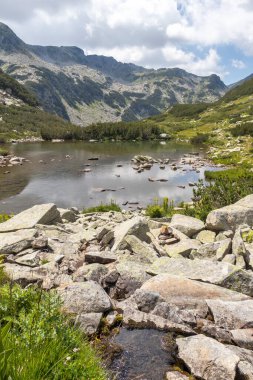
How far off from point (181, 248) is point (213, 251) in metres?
A: 1.37

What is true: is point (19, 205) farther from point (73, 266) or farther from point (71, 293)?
point (71, 293)

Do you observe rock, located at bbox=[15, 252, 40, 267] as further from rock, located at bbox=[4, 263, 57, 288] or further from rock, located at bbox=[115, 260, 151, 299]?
rock, located at bbox=[115, 260, 151, 299]

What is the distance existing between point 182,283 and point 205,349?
282 cm

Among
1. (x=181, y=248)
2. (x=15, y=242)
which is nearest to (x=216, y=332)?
(x=181, y=248)

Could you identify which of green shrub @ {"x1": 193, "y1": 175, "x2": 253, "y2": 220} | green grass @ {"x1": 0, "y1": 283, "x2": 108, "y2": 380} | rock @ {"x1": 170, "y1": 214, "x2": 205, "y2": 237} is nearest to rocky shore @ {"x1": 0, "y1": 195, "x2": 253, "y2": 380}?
rock @ {"x1": 170, "y1": 214, "x2": 205, "y2": 237}

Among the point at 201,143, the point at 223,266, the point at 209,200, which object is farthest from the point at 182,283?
the point at 201,143

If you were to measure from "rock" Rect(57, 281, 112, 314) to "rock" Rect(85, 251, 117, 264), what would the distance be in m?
2.92

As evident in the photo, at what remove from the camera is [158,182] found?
42656 mm

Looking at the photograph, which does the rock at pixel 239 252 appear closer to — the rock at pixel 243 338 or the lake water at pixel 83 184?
the rock at pixel 243 338

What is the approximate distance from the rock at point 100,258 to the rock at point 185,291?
7.26 ft

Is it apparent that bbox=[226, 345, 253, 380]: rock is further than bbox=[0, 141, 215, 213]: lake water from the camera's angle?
No

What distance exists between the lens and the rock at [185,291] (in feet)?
26.8

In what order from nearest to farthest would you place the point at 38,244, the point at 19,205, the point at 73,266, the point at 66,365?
the point at 66,365 < the point at 73,266 < the point at 38,244 < the point at 19,205

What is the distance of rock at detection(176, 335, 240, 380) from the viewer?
17.8 feet
